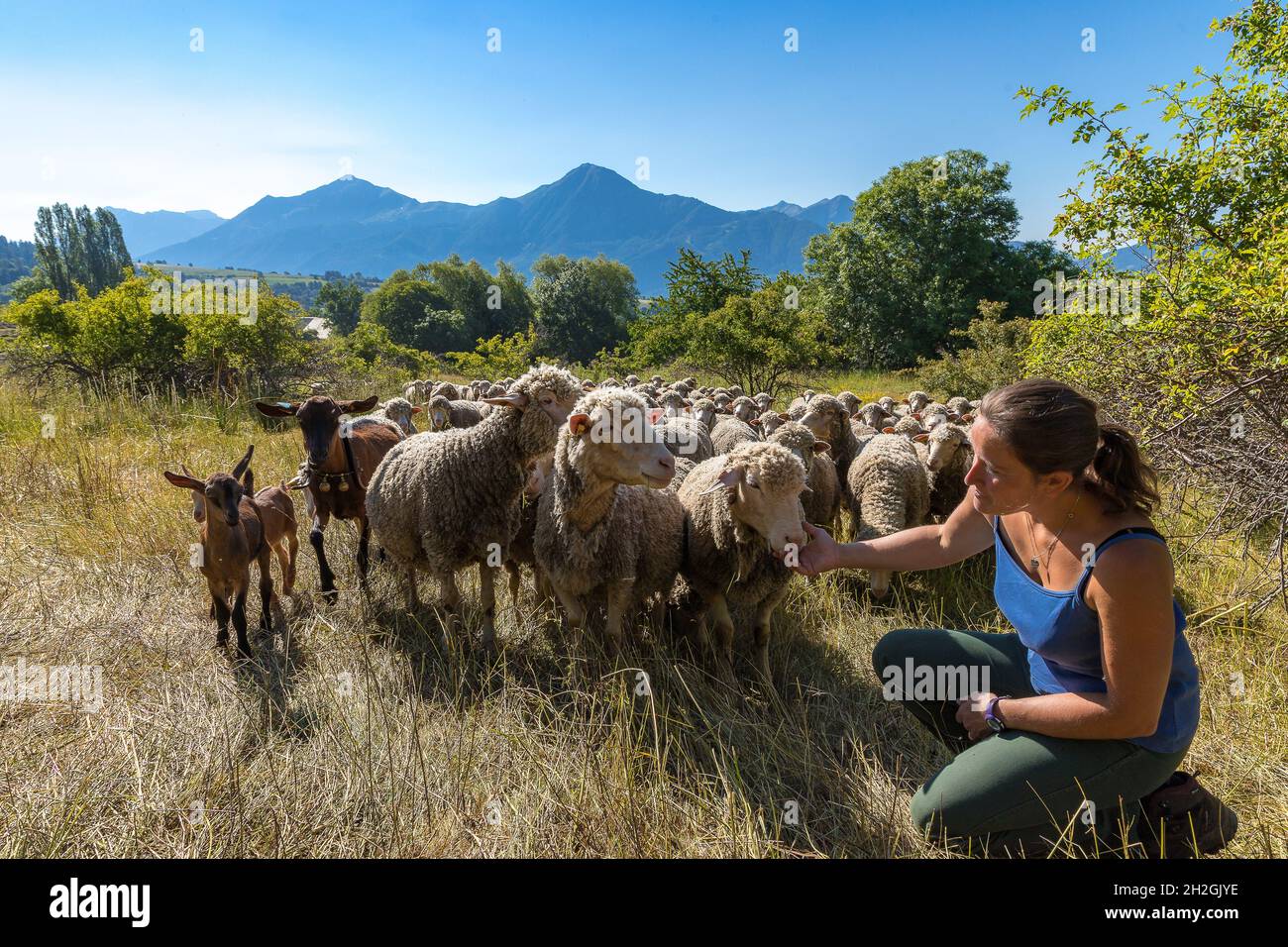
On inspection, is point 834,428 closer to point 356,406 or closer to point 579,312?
point 356,406

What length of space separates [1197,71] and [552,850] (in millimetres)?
7789

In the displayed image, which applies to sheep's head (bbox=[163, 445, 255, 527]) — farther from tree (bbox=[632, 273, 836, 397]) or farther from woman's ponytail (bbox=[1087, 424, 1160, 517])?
tree (bbox=[632, 273, 836, 397])

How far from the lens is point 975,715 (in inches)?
97.8

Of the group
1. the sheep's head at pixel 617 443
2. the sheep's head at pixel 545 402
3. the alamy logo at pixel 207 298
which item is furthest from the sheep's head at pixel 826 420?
the alamy logo at pixel 207 298

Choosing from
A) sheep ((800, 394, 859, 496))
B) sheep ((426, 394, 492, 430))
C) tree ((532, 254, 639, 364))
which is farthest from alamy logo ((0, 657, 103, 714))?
tree ((532, 254, 639, 364))

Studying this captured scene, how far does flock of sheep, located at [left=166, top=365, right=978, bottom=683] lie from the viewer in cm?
361

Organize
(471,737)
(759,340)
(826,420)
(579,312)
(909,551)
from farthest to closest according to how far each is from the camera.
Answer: (579,312), (759,340), (826,420), (471,737), (909,551)

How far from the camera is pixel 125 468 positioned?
780 cm

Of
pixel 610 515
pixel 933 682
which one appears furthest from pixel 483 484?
pixel 933 682

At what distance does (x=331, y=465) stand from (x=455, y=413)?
2.82 m

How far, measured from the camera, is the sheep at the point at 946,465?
6125 millimetres

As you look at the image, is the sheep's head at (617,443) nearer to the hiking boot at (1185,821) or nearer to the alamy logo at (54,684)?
the hiking boot at (1185,821)

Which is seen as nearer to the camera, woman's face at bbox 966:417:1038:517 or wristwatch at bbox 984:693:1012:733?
woman's face at bbox 966:417:1038:517
